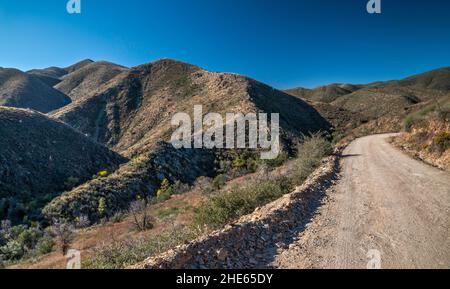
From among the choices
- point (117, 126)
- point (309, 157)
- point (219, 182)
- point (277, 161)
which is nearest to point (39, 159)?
point (219, 182)

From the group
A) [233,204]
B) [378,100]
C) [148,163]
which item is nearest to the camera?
[233,204]

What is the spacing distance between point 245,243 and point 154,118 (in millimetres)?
45342

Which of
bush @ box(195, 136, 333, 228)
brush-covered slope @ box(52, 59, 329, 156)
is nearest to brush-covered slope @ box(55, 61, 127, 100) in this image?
brush-covered slope @ box(52, 59, 329, 156)

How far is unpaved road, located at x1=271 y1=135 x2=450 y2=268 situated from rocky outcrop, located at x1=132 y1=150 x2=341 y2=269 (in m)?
0.33

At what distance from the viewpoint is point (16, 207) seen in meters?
18.8

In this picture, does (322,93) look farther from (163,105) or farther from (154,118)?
(154,118)

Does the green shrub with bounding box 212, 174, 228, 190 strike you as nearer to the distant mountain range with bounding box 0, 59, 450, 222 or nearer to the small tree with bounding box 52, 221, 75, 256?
the distant mountain range with bounding box 0, 59, 450, 222

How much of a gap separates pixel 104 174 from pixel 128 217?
9.49 metres

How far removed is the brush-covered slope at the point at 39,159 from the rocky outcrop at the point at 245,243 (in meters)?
17.7

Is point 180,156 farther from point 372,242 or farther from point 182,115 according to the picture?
point 372,242

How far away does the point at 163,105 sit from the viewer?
52562 mm

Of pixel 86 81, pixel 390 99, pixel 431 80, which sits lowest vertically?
pixel 390 99

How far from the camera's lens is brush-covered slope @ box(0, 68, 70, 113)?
222 feet

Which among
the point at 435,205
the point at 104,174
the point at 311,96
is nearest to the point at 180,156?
the point at 104,174
